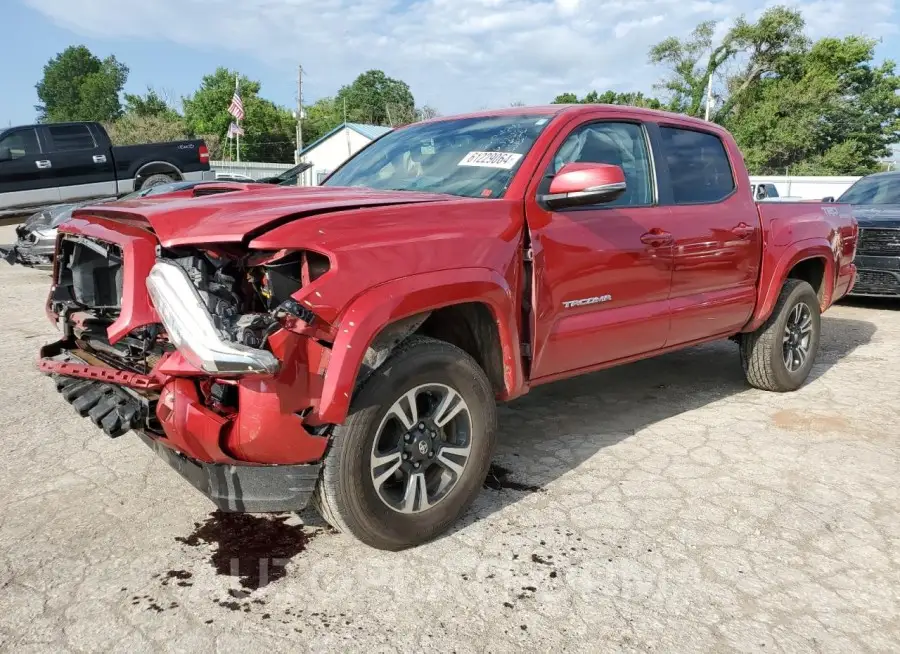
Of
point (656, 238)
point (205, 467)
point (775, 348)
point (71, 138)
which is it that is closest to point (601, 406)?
point (775, 348)

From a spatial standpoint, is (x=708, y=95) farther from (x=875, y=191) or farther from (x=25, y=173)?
(x=25, y=173)

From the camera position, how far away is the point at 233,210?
8.33ft

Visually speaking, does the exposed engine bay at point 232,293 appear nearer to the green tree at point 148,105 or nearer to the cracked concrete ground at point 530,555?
the cracked concrete ground at point 530,555

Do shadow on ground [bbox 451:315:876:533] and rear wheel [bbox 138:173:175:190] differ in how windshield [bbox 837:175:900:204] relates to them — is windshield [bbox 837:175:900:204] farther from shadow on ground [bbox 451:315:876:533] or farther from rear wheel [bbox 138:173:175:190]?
rear wheel [bbox 138:173:175:190]

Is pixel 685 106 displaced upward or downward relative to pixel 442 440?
upward

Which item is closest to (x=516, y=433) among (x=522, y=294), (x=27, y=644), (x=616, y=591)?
(x=522, y=294)

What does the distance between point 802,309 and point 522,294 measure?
3100 millimetres

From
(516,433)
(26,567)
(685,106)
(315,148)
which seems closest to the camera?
(26,567)

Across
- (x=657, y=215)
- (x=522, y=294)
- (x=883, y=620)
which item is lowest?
(x=883, y=620)

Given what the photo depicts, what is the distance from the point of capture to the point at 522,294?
311 cm

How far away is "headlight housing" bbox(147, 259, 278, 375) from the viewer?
2160 millimetres

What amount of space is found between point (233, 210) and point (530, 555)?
1.75 metres

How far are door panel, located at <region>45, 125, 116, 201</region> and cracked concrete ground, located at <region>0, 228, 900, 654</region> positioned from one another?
10543 millimetres

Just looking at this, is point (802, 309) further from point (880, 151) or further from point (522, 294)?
point (880, 151)
